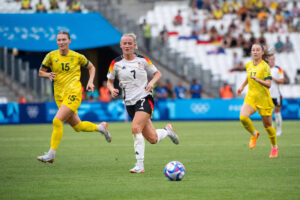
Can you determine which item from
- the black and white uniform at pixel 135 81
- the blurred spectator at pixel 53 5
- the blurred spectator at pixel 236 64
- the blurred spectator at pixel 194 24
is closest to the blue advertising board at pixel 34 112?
the blurred spectator at pixel 53 5

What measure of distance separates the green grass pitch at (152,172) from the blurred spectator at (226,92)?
15.3 meters

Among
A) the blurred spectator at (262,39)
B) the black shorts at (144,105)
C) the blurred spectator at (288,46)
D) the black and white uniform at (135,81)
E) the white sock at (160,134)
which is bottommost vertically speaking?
the blurred spectator at (288,46)

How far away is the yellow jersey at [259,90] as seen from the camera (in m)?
13.0

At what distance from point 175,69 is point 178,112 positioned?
538cm

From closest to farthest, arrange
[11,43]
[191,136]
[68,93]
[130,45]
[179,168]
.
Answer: [179,168], [130,45], [68,93], [191,136], [11,43]

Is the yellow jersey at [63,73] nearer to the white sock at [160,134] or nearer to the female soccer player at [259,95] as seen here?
the white sock at [160,134]

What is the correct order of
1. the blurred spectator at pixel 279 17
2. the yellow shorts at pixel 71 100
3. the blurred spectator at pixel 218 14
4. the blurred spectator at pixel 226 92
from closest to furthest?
the yellow shorts at pixel 71 100
the blurred spectator at pixel 226 92
the blurred spectator at pixel 218 14
the blurred spectator at pixel 279 17

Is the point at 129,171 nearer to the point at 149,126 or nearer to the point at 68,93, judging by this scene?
the point at 149,126

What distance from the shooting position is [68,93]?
11797mm

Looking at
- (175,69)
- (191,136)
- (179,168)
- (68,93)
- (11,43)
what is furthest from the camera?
(175,69)

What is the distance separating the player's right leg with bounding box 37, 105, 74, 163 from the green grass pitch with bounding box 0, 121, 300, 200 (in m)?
0.24

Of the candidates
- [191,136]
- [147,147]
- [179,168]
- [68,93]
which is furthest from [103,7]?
[179,168]

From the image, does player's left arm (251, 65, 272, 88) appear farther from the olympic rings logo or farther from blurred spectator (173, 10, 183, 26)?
blurred spectator (173, 10, 183, 26)

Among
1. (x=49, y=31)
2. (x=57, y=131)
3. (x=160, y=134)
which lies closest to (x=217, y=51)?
(x=49, y=31)
